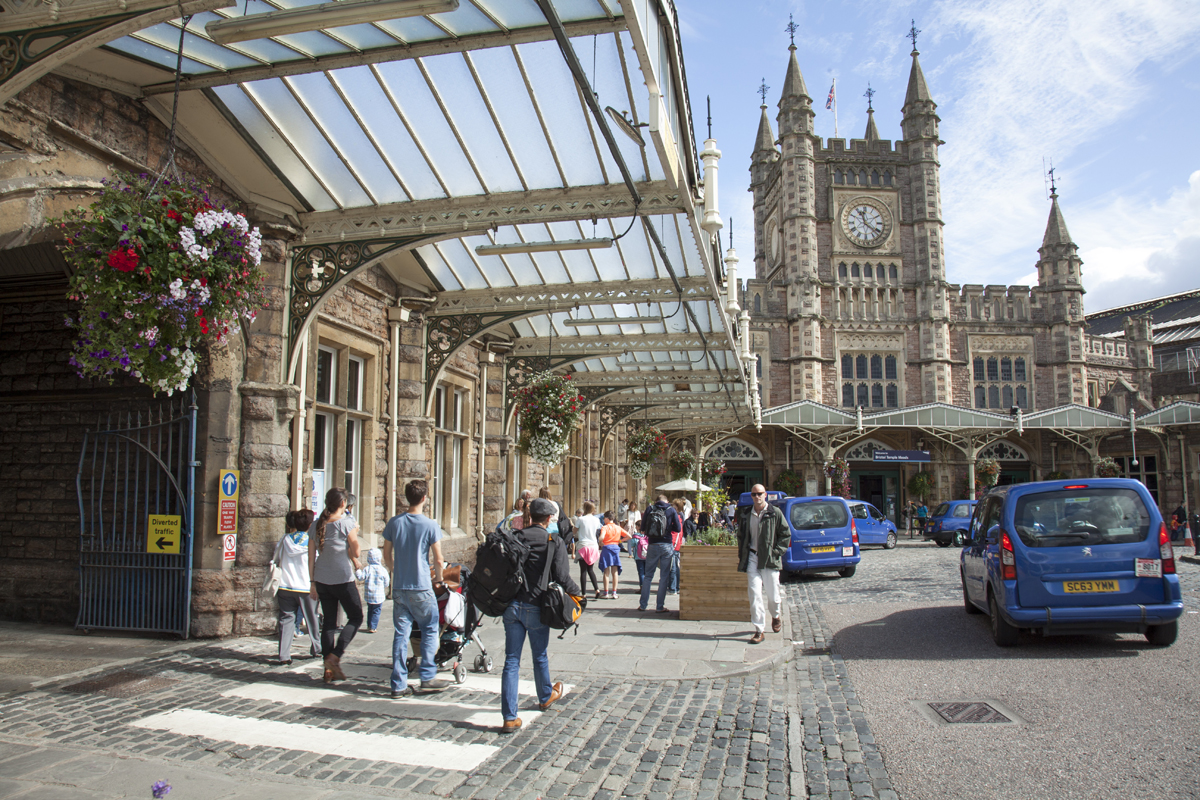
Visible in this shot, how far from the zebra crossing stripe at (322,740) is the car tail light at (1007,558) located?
15.4ft

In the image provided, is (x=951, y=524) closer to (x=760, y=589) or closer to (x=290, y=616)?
(x=760, y=589)

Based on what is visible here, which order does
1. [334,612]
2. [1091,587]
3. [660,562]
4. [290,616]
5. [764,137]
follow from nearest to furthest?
[334,612] < [290,616] < [1091,587] < [660,562] < [764,137]

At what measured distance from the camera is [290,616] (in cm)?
654

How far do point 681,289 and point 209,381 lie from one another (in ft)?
18.1

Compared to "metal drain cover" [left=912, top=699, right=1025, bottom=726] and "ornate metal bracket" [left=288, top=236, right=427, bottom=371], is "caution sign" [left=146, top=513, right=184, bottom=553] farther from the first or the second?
"metal drain cover" [left=912, top=699, right=1025, bottom=726]

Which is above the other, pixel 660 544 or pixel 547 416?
pixel 547 416

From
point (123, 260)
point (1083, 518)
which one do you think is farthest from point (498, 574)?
point (1083, 518)

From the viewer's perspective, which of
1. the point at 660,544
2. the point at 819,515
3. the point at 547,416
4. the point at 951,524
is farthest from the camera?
the point at 951,524

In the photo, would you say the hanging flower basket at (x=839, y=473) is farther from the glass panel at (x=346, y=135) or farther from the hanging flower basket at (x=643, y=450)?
the glass panel at (x=346, y=135)

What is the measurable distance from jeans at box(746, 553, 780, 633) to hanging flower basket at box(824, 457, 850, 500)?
24530mm

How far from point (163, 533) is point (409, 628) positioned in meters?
2.96

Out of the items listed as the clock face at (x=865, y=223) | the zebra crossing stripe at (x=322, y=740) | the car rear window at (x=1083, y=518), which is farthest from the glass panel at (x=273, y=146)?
the clock face at (x=865, y=223)

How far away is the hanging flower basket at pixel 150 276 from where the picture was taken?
478cm

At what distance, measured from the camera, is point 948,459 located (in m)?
36.6
